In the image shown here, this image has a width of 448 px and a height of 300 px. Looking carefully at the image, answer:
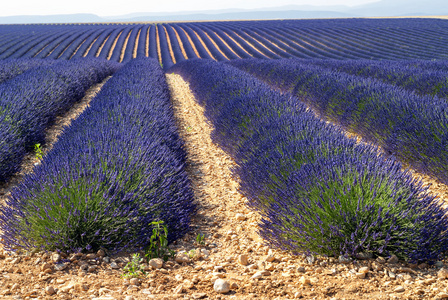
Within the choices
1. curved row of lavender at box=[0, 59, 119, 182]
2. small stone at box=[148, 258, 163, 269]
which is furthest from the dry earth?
curved row of lavender at box=[0, 59, 119, 182]

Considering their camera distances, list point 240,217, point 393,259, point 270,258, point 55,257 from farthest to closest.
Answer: point 240,217 < point 270,258 < point 55,257 < point 393,259

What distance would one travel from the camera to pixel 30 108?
536 centimetres

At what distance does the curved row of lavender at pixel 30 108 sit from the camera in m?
4.19

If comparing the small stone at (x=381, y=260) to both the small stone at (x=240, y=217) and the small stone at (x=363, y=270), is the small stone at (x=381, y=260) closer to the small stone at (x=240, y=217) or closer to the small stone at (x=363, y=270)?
the small stone at (x=363, y=270)

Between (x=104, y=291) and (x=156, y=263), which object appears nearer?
(x=104, y=291)

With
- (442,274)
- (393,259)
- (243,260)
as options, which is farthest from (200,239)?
(442,274)

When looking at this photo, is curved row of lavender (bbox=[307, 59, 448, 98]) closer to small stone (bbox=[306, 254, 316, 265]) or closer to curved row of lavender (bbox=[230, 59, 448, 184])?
curved row of lavender (bbox=[230, 59, 448, 184])

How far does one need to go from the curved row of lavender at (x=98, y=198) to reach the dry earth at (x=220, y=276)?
0.12 m

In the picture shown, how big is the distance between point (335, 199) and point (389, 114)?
3330 millimetres

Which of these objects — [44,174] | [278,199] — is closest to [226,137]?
[278,199]

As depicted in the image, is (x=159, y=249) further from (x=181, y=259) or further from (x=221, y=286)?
(x=221, y=286)

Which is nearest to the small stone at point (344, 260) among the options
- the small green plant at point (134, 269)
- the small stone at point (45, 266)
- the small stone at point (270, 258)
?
the small stone at point (270, 258)

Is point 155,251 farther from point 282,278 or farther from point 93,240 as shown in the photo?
point 282,278

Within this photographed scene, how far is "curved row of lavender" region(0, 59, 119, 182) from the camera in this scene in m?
4.19
